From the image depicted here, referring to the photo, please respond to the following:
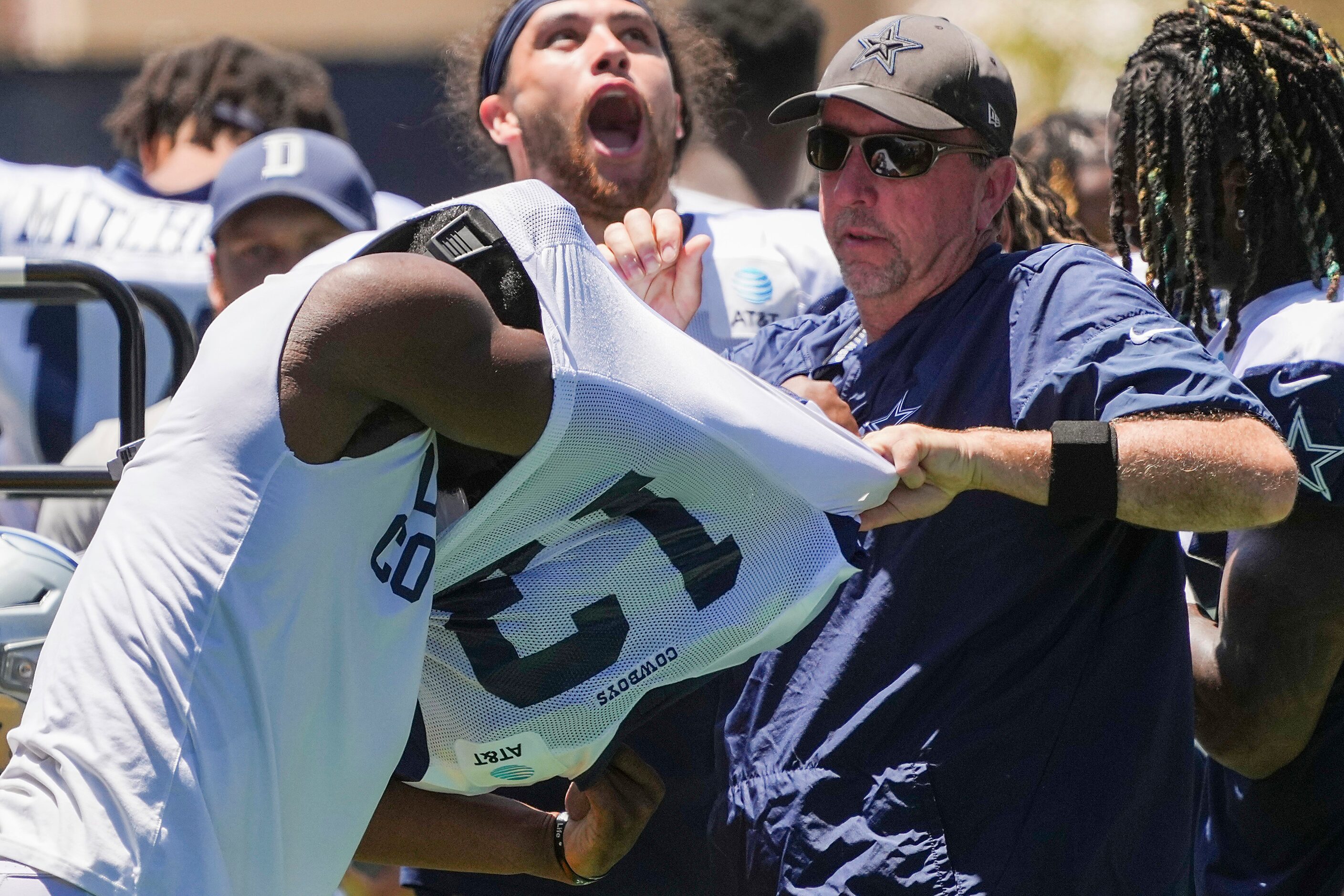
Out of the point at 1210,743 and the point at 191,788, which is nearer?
the point at 191,788

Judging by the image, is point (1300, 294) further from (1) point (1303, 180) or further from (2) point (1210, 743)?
(2) point (1210, 743)

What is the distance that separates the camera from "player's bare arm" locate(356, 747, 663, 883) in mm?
2496

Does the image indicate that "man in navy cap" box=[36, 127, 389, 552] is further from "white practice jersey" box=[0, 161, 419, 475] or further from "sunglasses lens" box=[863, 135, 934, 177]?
"sunglasses lens" box=[863, 135, 934, 177]

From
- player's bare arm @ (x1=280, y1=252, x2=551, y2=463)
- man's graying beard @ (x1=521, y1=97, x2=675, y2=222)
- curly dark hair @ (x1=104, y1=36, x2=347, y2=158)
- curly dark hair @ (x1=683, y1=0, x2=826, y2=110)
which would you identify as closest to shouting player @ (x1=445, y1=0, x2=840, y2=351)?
man's graying beard @ (x1=521, y1=97, x2=675, y2=222)

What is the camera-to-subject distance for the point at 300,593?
5.94 feet

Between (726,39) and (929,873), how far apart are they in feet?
13.2

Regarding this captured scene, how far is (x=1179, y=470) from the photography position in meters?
2.25

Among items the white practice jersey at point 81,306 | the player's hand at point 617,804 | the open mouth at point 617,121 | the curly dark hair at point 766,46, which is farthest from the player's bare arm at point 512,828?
the curly dark hair at point 766,46

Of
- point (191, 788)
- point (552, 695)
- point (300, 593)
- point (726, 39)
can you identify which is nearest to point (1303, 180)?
point (552, 695)

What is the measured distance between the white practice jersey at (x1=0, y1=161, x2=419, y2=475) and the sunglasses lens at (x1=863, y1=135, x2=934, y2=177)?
Answer: 2.74 metres

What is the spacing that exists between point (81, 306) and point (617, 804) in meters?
3.26

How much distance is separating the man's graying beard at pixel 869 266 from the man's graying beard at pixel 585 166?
96 cm

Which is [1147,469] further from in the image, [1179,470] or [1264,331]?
[1264,331]

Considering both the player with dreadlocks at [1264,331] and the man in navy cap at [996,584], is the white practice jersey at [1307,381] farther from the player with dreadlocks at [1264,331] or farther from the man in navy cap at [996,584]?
the man in navy cap at [996,584]
